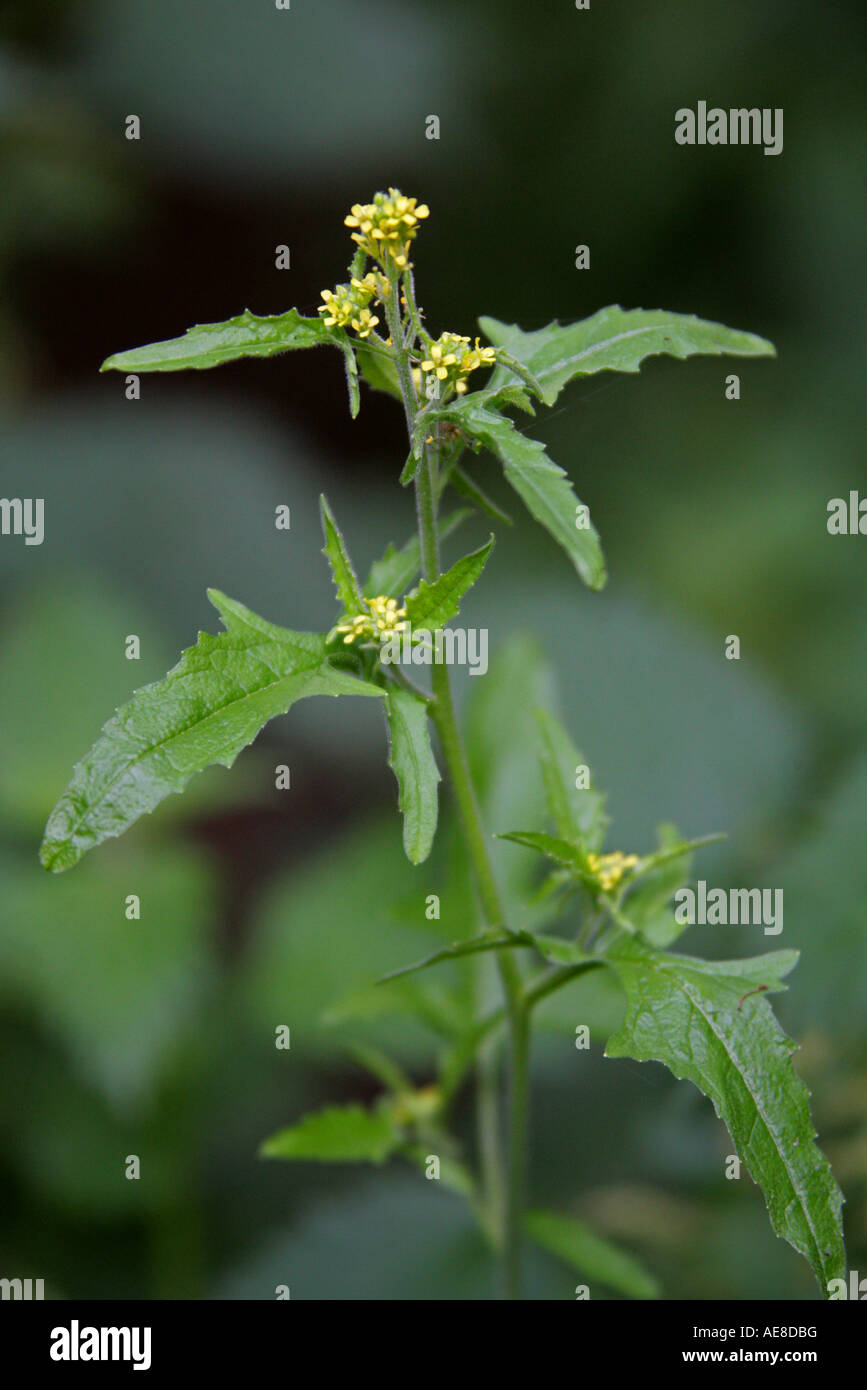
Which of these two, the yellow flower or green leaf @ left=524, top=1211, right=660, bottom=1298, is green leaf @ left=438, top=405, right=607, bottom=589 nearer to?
the yellow flower

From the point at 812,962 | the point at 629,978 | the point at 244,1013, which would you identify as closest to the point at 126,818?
the point at 629,978

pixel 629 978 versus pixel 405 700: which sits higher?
pixel 405 700

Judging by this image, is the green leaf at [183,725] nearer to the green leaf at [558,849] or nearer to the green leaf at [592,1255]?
the green leaf at [558,849]

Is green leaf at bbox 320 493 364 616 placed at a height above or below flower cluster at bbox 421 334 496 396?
below

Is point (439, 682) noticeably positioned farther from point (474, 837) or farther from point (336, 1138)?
point (336, 1138)

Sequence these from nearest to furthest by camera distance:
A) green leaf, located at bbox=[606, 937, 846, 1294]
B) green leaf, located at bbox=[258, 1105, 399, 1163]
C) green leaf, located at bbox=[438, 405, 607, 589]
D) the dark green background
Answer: green leaf, located at bbox=[438, 405, 607, 589] → green leaf, located at bbox=[606, 937, 846, 1294] → green leaf, located at bbox=[258, 1105, 399, 1163] → the dark green background

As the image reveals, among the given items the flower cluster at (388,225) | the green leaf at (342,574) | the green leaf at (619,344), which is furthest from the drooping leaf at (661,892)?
the flower cluster at (388,225)

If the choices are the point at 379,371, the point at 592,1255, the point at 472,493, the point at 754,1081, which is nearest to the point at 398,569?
the point at 472,493

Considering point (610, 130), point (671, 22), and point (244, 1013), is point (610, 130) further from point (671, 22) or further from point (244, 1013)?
point (244, 1013)

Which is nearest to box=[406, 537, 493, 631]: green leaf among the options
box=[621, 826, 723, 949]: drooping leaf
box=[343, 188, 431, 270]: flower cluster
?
box=[343, 188, 431, 270]: flower cluster
